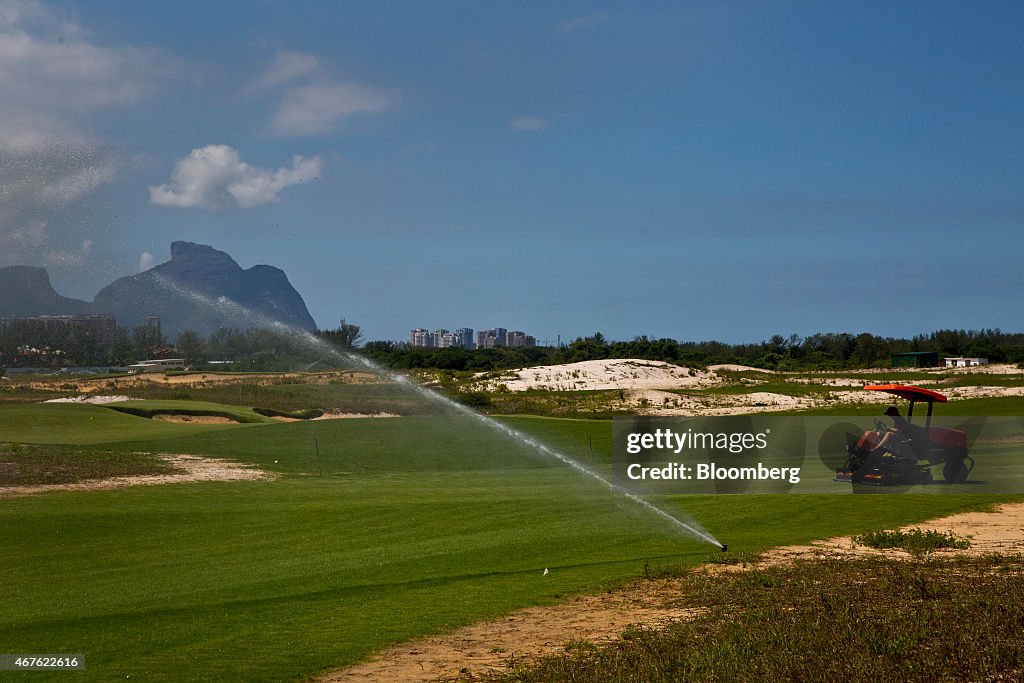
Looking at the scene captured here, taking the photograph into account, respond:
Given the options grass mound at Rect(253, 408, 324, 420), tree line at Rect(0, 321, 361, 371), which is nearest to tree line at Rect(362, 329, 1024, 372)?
tree line at Rect(0, 321, 361, 371)

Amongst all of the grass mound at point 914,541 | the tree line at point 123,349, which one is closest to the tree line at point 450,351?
the tree line at point 123,349

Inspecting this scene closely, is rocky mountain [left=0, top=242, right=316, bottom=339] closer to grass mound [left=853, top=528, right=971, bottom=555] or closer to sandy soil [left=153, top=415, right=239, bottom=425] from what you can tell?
sandy soil [left=153, top=415, right=239, bottom=425]

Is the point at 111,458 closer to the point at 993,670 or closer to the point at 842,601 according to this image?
the point at 842,601

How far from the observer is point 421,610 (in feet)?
42.0

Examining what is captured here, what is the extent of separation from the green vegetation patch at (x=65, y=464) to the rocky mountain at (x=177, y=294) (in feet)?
17.4

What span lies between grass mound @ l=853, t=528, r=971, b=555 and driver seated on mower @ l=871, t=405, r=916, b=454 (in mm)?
6300

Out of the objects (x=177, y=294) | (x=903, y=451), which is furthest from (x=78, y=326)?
(x=903, y=451)

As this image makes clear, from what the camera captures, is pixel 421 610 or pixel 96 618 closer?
pixel 96 618

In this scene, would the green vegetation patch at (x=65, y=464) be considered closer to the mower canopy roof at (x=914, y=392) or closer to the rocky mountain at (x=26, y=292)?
the rocky mountain at (x=26, y=292)

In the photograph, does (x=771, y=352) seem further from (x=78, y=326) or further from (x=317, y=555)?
(x=317, y=555)

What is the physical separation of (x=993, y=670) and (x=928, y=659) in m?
0.59

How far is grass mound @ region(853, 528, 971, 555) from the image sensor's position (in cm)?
1697

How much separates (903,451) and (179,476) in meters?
20.9

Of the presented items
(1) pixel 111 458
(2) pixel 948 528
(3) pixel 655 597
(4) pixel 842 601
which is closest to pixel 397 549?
(3) pixel 655 597
